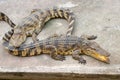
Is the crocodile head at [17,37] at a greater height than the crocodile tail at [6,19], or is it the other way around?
the crocodile tail at [6,19]

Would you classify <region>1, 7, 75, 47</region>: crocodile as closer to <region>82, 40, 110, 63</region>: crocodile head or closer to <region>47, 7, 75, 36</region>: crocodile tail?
<region>47, 7, 75, 36</region>: crocodile tail

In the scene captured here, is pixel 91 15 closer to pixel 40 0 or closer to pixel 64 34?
pixel 64 34

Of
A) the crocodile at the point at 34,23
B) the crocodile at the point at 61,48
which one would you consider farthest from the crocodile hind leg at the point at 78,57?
the crocodile at the point at 34,23

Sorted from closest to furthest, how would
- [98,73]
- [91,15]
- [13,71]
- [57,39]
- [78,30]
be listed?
[98,73]
[13,71]
[57,39]
[78,30]
[91,15]

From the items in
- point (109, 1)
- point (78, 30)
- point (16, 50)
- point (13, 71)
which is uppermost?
point (109, 1)

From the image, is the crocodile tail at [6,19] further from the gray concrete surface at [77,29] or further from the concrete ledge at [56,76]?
the concrete ledge at [56,76]

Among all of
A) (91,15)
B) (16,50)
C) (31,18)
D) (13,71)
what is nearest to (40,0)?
(31,18)

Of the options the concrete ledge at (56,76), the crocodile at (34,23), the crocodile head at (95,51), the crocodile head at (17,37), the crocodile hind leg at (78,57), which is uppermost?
the crocodile at (34,23)
